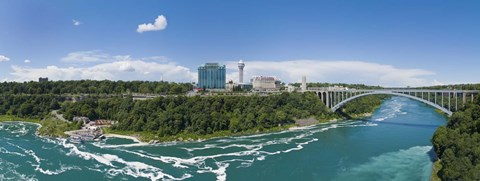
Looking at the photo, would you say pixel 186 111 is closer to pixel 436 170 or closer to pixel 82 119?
pixel 82 119

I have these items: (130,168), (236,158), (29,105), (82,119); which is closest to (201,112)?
(236,158)

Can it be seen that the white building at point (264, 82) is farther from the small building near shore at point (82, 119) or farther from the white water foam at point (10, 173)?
the white water foam at point (10, 173)

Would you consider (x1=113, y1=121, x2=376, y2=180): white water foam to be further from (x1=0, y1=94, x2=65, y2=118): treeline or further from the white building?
the white building

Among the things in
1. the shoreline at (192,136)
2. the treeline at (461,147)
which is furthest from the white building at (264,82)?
the treeline at (461,147)

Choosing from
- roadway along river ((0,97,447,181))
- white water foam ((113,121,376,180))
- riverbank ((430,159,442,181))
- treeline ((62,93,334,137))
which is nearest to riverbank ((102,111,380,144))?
treeline ((62,93,334,137))

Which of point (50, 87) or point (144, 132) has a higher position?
point (50, 87)

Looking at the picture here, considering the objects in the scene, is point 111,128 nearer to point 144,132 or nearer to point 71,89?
point 144,132

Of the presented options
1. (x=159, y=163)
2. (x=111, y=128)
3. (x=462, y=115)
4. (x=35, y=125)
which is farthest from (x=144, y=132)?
(x=462, y=115)
